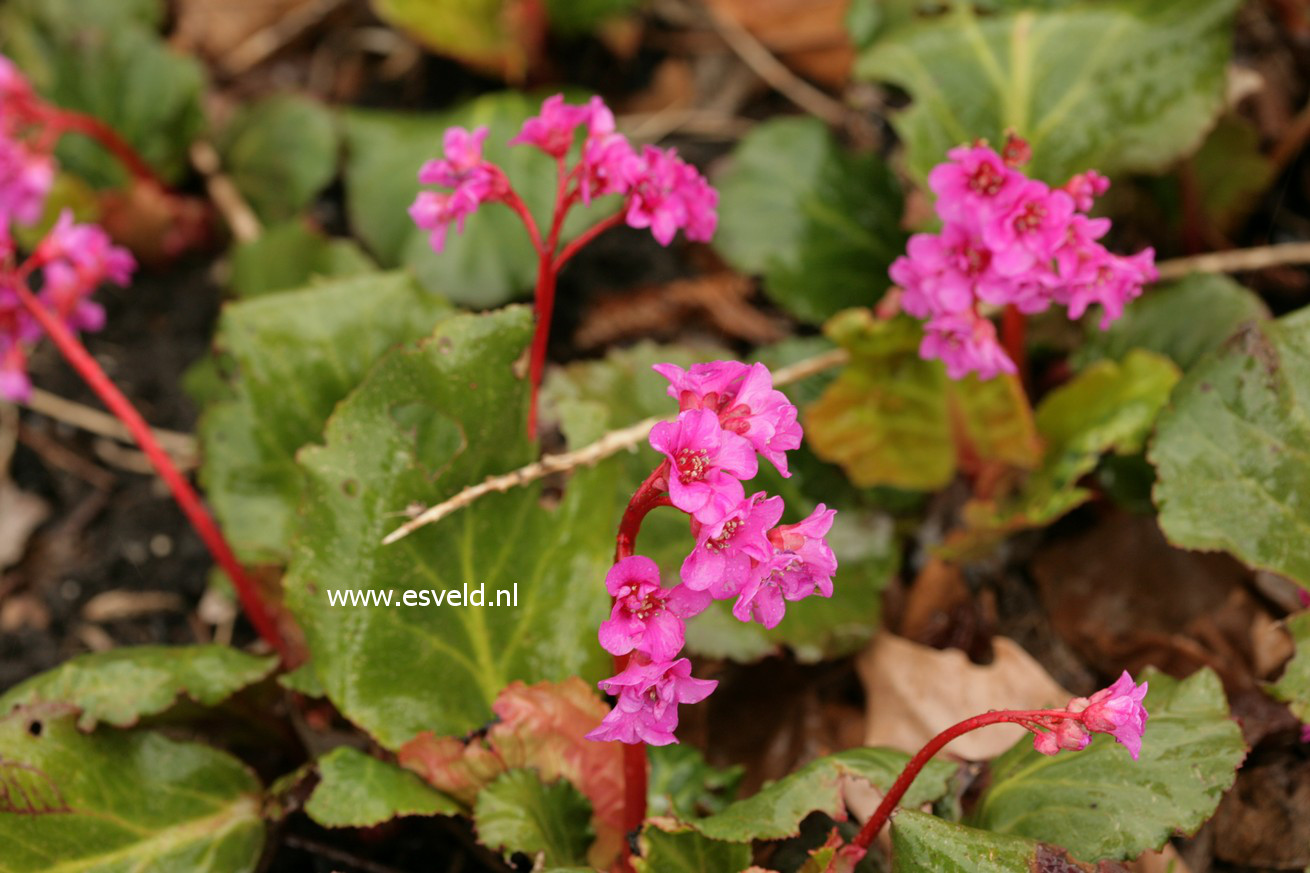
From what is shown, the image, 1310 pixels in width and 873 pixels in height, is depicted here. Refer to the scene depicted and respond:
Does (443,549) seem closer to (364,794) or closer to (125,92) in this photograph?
(364,794)

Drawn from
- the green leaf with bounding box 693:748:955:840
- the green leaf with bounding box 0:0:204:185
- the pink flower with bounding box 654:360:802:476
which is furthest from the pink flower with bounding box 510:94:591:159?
the green leaf with bounding box 0:0:204:185

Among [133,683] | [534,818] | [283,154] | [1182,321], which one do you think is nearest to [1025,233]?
[1182,321]

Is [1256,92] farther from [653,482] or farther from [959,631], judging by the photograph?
[653,482]

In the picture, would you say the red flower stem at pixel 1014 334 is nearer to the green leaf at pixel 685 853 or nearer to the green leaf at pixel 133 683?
the green leaf at pixel 685 853

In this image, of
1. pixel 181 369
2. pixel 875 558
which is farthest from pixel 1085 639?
pixel 181 369

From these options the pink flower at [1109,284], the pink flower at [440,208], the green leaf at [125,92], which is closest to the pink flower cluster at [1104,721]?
the pink flower at [1109,284]

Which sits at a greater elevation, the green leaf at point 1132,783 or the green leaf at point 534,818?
the green leaf at point 1132,783
